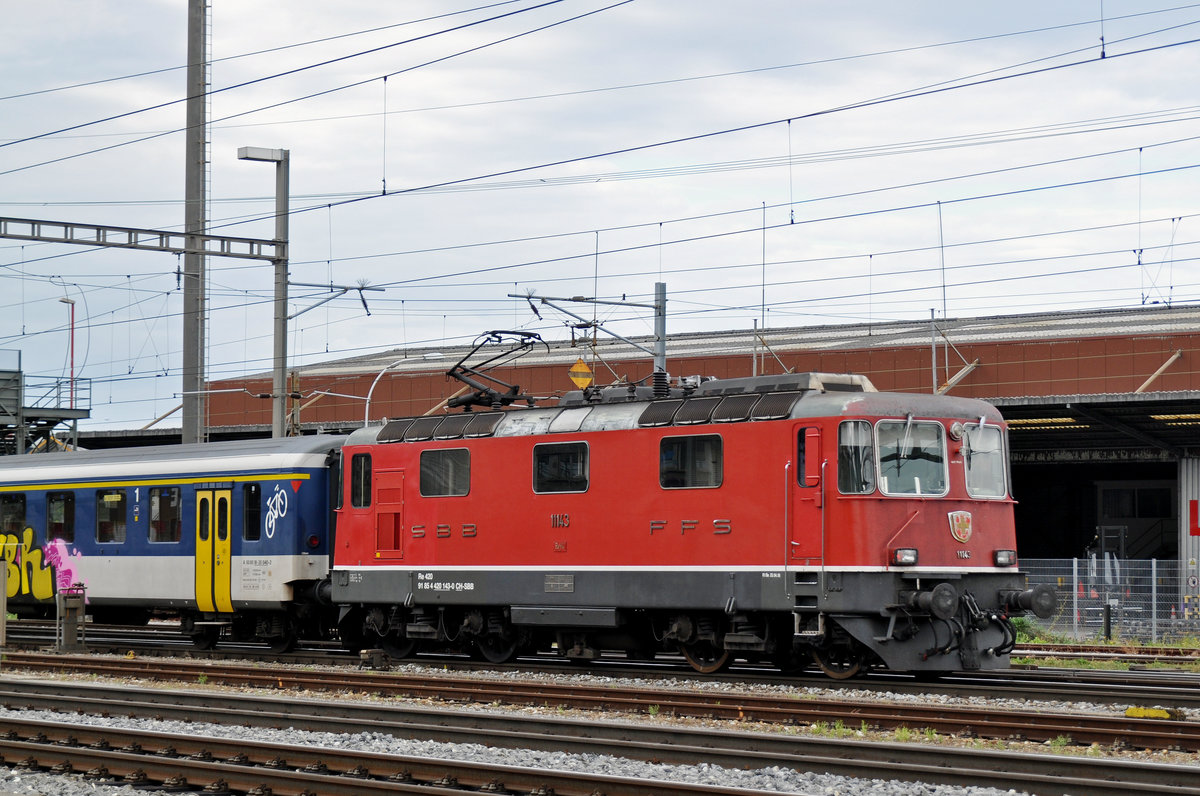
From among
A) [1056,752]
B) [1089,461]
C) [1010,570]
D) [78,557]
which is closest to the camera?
[1056,752]

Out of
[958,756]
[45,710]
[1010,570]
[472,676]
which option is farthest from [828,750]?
[45,710]

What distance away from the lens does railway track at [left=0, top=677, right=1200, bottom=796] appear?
10289mm

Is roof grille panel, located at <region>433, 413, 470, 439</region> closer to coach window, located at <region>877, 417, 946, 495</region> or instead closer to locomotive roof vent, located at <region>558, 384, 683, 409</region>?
locomotive roof vent, located at <region>558, 384, 683, 409</region>

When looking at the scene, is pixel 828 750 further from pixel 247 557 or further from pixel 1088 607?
pixel 1088 607

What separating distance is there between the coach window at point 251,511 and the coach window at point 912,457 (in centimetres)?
1080

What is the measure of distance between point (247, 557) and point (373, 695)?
6797 millimetres

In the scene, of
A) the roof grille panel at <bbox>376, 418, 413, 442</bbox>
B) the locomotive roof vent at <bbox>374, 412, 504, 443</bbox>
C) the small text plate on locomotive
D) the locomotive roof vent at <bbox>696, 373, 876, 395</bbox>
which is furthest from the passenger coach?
the locomotive roof vent at <bbox>696, 373, 876, 395</bbox>

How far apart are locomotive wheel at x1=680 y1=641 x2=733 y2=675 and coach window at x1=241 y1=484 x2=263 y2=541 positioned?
7966 mm

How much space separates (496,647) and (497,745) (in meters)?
8.05

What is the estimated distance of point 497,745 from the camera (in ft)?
41.9

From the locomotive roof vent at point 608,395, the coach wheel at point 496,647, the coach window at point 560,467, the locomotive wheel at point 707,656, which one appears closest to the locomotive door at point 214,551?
the coach wheel at point 496,647

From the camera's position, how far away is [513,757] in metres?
→ 12.2

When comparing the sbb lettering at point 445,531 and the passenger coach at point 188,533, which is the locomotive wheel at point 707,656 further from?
the passenger coach at point 188,533

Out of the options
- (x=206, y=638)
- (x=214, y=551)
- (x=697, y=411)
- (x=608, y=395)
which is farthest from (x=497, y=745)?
(x=206, y=638)
